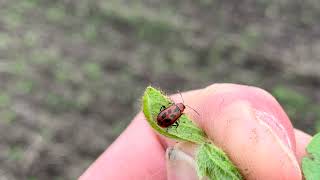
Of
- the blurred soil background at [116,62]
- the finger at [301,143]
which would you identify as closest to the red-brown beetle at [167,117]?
the finger at [301,143]

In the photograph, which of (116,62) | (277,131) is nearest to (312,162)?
(277,131)

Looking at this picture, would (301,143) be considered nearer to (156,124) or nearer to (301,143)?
(301,143)

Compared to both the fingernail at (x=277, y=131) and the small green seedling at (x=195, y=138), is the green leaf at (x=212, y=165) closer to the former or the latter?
the small green seedling at (x=195, y=138)

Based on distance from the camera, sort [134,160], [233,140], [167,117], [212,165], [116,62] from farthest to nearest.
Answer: [116,62] → [134,160] → [233,140] → [167,117] → [212,165]

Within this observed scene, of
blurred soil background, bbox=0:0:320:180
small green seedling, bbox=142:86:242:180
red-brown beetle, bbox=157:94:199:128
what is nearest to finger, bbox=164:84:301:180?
small green seedling, bbox=142:86:242:180

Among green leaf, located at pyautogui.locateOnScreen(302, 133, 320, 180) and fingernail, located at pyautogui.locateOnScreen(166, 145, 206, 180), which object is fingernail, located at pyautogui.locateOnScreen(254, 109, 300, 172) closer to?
green leaf, located at pyautogui.locateOnScreen(302, 133, 320, 180)

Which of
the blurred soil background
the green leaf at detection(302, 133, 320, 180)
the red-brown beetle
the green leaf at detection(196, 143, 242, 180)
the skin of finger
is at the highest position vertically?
the red-brown beetle

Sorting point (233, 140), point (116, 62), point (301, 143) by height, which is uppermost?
point (233, 140)

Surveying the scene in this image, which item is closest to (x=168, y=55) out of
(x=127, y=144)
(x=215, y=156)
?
(x=127, y=144)
